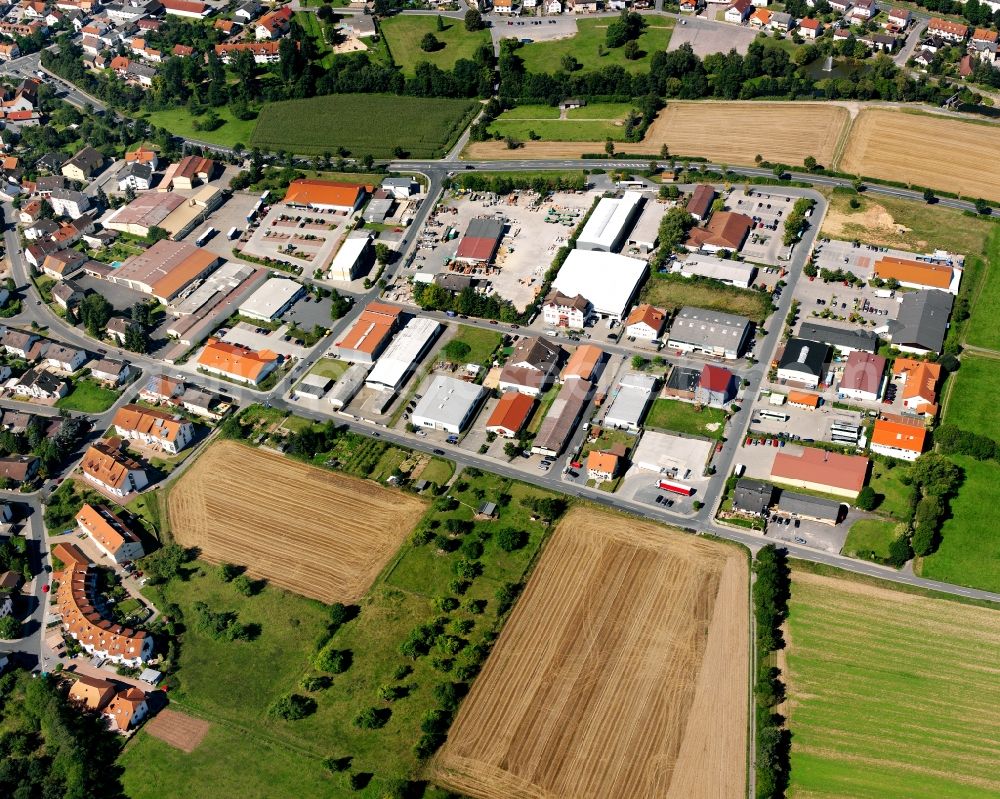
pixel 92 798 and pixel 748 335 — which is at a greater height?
pixel 748 335

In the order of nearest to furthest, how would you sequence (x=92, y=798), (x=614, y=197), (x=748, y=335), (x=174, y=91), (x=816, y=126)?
(x=92, y=798) → (x=748, y=335) → (x=614, y=197) → (x=816, y=126) → (x=174, y=91)

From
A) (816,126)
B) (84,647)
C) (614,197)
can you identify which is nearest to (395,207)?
(614,197)

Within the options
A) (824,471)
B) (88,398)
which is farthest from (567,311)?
(88,398)

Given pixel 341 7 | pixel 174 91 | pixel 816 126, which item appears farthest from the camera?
pixel 341 7

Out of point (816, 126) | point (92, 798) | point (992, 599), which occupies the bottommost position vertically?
point (92, 798)

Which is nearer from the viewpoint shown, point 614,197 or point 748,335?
point 748,335

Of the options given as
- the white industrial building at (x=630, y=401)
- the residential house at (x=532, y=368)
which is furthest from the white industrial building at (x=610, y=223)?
the white industrial building at (x=630, y=401)

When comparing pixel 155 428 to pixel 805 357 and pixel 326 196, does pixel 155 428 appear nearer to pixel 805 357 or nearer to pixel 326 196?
pixel 326 196

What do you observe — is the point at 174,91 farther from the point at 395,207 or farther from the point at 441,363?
the point at 441,363

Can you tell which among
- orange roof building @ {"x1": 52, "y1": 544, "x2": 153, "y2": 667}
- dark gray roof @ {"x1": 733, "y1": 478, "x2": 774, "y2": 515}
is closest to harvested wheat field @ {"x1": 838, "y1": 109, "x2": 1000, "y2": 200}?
dark gray roof @ {"x1": 733, "y1": 478, "x2": 774, "y2": 515}
